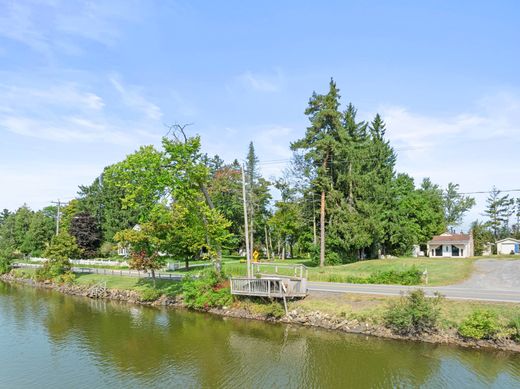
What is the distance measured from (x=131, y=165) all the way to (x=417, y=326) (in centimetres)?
2328

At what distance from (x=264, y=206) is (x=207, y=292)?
129 ft

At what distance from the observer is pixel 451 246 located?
5675 centimetres

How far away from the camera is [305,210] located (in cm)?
4797

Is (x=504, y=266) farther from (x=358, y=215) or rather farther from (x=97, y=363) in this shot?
(x=97, y=363)

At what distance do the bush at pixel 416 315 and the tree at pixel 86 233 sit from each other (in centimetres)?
5246

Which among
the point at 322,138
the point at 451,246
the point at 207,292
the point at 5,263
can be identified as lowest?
the point at 5,263

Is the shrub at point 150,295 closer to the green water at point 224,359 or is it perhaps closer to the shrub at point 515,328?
the green water at point 224,359

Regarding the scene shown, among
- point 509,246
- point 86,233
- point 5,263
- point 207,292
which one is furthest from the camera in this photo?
point 509,246

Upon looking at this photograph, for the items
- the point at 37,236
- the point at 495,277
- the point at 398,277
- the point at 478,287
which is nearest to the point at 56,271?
the point at 37,236

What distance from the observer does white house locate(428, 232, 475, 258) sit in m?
55.7

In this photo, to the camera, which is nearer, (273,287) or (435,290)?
(435,290)

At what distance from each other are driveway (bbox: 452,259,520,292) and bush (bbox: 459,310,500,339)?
8.10 meters

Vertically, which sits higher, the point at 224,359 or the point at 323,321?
the point at 323,321

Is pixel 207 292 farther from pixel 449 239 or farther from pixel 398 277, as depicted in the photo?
pixel 449 239
